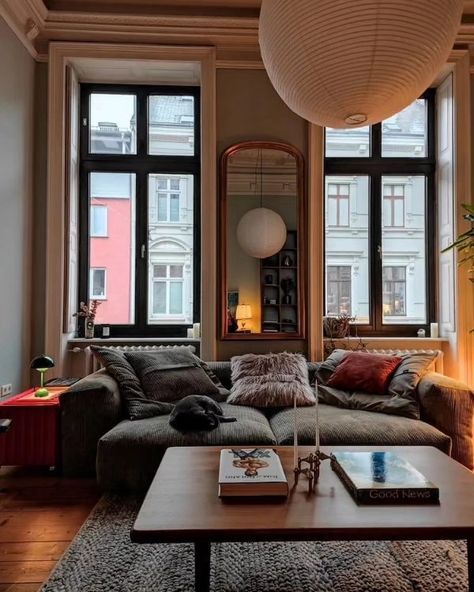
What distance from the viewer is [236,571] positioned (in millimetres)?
1804

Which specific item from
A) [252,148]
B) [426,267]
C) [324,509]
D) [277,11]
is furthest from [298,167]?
[324,509]

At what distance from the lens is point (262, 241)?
3.86 meters

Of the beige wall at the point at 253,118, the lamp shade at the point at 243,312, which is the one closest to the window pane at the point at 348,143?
the beige wall at the point at 253,118

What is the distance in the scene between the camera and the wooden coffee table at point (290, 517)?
132 cm

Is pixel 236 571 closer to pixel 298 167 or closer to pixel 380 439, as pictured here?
pixel 380 439

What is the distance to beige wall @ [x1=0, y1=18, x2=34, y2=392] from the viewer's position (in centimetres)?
327

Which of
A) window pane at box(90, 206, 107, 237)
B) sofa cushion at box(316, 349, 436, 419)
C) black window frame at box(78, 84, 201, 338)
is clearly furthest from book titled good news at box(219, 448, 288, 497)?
window pane at box(90, 206, 107, 237)

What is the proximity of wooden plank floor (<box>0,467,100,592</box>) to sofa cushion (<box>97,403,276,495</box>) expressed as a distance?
0.70ft

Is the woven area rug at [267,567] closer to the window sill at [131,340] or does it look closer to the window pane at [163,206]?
the window sill at [131,340]

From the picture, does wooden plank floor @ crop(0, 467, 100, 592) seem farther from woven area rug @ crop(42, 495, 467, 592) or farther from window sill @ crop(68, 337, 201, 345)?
window sill @ crop(68, 337, 201, 345)

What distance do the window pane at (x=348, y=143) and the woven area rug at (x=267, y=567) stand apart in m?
3.33

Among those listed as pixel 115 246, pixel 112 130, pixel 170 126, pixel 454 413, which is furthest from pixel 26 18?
pixel 454 413

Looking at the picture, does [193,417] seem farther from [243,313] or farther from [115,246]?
[115,246]

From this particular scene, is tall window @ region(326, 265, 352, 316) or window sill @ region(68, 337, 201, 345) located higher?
tall window @ region(326, 265, 352, 316)
